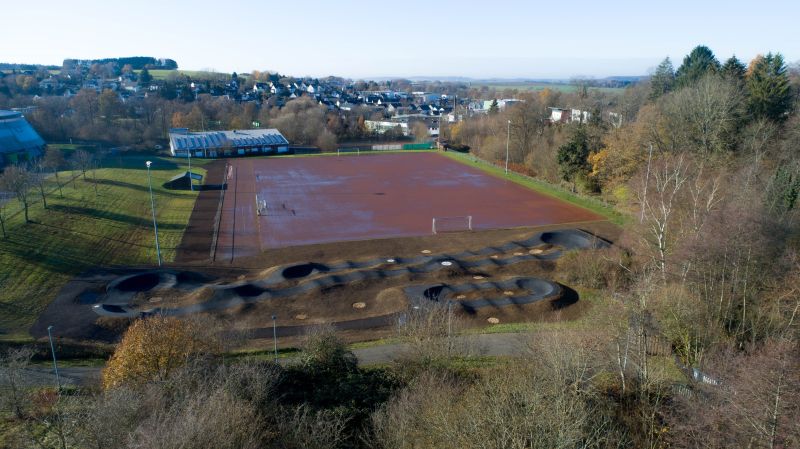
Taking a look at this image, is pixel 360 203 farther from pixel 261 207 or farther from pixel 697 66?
pixel 697 66

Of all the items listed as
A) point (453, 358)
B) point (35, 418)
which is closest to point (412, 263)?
point (453, 358)

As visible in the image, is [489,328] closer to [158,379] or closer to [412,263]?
[412,263]

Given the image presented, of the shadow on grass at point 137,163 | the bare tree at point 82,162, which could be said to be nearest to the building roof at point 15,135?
the shadow on grass at point 137,163

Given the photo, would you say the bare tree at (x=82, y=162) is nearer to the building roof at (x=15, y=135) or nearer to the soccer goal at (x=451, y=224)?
the building roof at (x=15, y=135)

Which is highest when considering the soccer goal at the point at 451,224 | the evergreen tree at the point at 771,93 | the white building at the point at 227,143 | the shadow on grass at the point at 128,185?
the evergreen tree at the point at 771,93

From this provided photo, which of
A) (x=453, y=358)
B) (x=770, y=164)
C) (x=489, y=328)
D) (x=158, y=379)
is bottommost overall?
(x=489, y=328)
